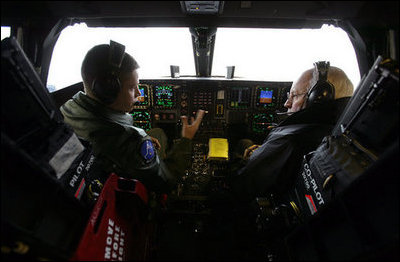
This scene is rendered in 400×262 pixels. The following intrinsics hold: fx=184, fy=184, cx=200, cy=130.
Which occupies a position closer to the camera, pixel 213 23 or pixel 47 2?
pixel 47 2

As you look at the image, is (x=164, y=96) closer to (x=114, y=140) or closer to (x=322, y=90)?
(x=114, y=140)

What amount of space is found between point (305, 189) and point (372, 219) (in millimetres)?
579

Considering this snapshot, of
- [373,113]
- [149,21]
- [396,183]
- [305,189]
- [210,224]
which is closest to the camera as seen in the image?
[396,183]

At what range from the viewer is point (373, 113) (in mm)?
853

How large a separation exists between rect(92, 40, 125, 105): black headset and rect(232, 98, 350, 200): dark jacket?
111cm

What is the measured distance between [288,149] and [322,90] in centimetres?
48

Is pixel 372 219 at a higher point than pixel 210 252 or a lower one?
higher

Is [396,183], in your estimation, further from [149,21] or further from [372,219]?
[149,21]

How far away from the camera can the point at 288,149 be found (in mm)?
1336

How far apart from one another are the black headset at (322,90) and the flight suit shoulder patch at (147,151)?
46.3 inches

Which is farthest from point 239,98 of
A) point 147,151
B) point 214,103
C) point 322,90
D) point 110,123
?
point 110,123

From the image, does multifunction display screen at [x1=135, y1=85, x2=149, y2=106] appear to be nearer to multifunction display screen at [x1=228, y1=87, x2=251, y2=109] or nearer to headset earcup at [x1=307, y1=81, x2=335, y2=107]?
multifunction display screen at [x1=228, y1=87, x2=251, y2=109]

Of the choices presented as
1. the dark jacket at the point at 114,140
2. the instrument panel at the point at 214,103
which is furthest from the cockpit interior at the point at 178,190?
the instrument panel at the point at 214,103

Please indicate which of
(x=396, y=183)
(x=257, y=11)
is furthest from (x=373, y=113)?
(x=257, y=11)
